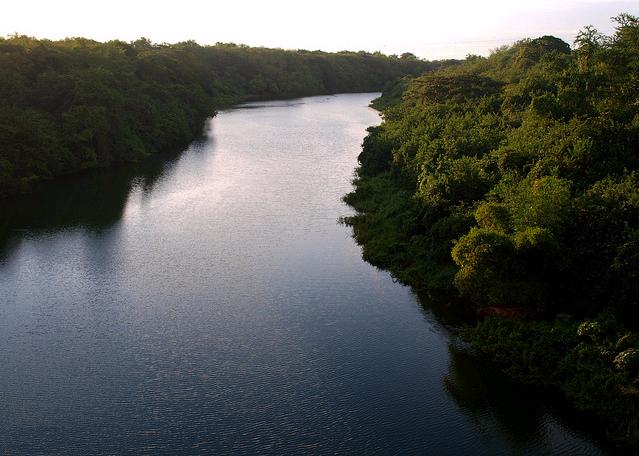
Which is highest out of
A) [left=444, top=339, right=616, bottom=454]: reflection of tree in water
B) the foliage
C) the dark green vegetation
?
the dark green vegetation

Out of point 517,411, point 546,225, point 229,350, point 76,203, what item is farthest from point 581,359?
point 76,203

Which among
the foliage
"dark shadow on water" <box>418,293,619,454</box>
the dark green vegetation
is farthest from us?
the dark green vegetation

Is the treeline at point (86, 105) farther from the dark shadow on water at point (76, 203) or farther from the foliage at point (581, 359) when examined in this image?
the foliage at point (581, 359)

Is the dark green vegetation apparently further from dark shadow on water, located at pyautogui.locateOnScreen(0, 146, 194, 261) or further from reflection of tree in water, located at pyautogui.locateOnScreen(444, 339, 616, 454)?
dark shadow on water, located at pyautogui.locateOnScreen(0, 146, 194, 261)

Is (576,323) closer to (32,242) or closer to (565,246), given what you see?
(565,246)

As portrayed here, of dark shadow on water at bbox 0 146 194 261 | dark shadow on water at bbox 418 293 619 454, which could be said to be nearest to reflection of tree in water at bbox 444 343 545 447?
dark shadow on water at bbox 418 293 619 454

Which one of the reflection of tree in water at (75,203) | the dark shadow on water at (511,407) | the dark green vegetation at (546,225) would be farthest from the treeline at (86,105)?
the dark shadow on water at (511,407)

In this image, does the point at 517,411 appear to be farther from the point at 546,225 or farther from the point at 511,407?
the point at 546,225
